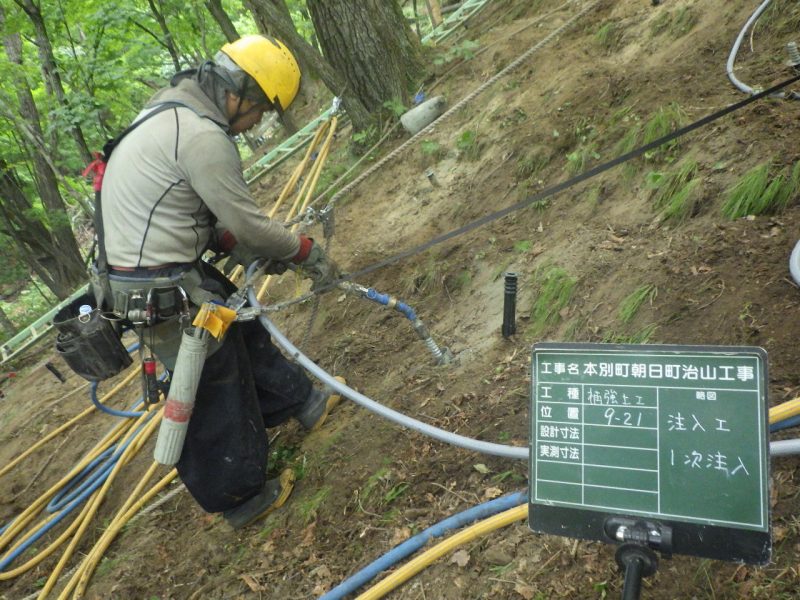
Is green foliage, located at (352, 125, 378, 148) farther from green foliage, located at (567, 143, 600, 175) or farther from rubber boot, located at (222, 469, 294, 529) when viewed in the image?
rubber boot, located at (222, 469, 294, 529)

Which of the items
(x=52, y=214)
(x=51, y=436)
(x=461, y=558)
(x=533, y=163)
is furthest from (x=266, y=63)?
(x=52, y=214)

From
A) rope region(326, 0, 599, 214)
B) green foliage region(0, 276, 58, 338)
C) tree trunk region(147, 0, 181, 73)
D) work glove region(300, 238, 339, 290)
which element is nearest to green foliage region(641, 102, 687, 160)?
rope region(326, 0, 599, 214)

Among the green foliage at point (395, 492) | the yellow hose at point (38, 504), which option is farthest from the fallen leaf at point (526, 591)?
the yellow hose at point (38, 504)

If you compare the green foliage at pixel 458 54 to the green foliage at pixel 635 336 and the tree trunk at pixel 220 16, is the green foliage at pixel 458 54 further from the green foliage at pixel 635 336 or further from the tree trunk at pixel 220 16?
the tree trunk at pixel 220 16

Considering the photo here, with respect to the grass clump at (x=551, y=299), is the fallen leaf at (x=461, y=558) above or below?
below

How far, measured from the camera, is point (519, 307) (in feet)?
12.3

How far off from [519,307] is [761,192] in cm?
155

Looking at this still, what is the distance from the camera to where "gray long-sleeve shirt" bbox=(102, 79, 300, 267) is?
2.79 m

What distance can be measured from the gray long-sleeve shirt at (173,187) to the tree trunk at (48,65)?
25.5ft

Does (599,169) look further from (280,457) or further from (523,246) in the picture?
(280,457)

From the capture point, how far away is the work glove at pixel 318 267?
11.3 ft

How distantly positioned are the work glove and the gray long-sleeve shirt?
1.45 ft

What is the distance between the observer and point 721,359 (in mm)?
1561

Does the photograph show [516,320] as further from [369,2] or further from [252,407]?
[369,2]
